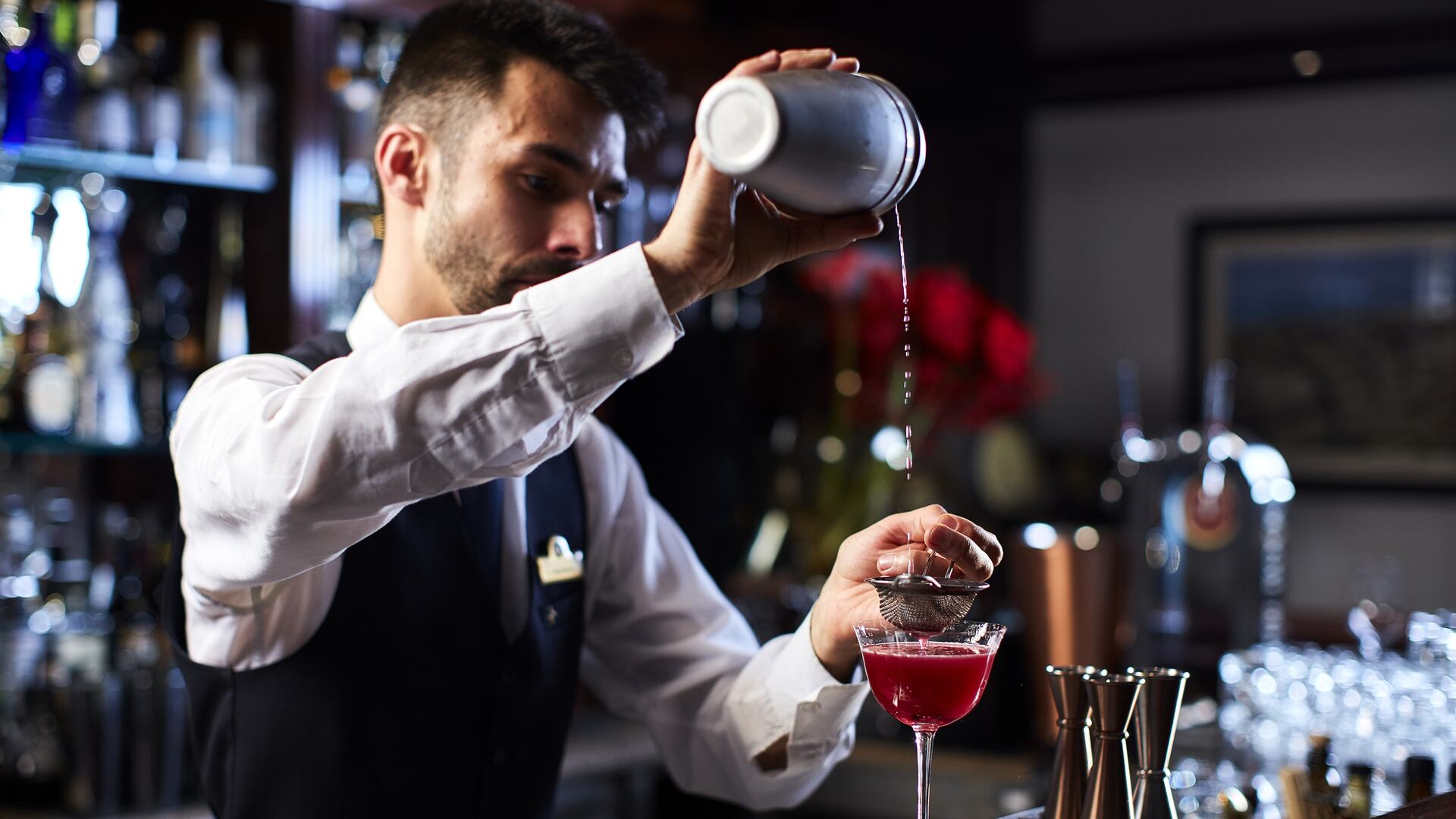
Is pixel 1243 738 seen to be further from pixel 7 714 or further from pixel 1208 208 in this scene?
pixel 1208 208

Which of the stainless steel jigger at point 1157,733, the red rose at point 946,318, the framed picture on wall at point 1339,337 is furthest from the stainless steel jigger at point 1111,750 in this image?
the framed picture on wall at point 1339,337

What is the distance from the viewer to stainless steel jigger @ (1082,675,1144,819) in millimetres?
1011

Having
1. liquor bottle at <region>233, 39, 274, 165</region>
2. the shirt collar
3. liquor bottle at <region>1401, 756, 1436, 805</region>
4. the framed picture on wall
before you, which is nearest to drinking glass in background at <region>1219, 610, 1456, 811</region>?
liquor bottle at <region>1401, 756, 1436, 805</region>

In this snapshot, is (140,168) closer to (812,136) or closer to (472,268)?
(472,268)

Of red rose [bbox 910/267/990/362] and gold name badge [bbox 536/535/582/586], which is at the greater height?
red rose [bbox 910/267/990/362]

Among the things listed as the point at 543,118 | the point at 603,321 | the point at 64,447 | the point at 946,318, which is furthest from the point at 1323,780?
the point at 64,447

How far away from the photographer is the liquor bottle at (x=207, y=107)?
2.60 m

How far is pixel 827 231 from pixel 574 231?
1.23ft

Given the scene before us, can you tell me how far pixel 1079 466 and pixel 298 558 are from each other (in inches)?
185

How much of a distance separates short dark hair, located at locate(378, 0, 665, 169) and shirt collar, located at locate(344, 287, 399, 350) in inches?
7.2

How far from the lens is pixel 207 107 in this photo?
2.61 meters

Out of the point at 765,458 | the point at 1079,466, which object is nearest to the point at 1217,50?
the point at 1079,466

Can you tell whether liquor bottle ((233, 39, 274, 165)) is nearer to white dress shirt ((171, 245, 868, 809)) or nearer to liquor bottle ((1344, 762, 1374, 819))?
white dress shirt ((171, 245, 868, 809))

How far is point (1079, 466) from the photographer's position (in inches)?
215
